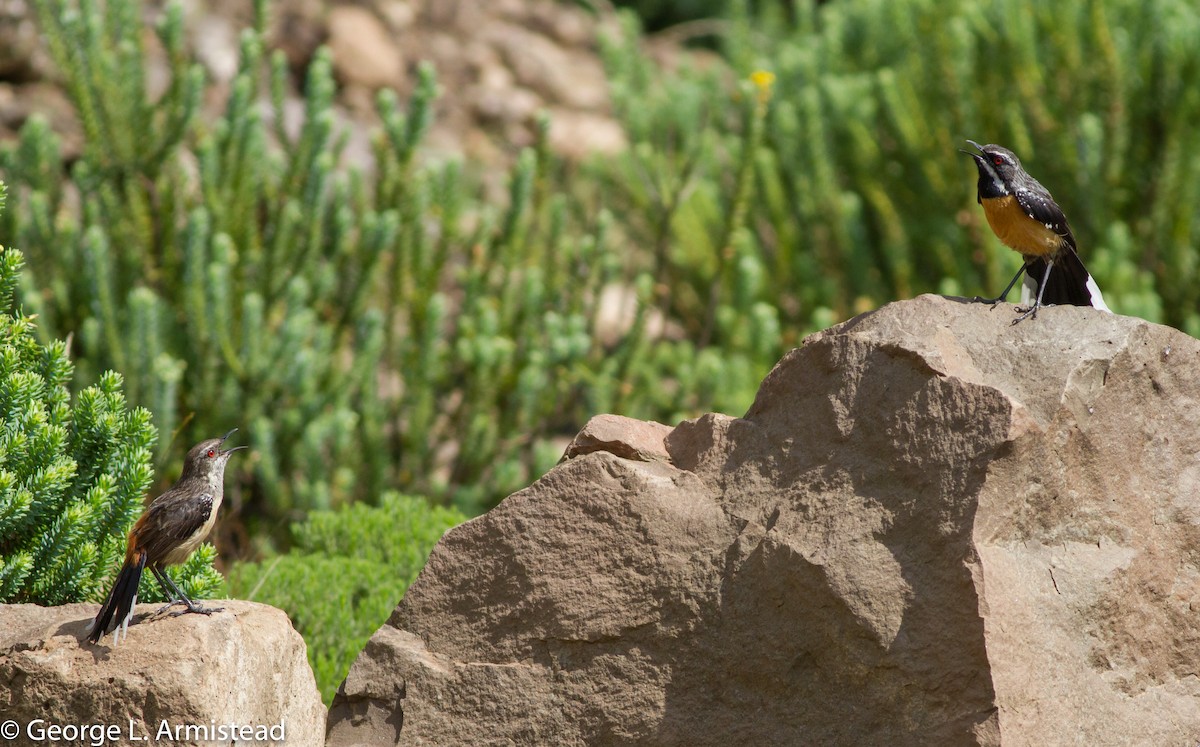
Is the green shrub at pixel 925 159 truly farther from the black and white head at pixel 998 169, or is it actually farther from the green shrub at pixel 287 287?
the black and white head at pixel 998 169

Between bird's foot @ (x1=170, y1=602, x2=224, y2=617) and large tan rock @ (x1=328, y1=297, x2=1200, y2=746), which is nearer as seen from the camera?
large tan rock @ (x1=328, y1=297, x2=1200, y2=746)

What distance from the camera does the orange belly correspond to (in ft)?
13.4

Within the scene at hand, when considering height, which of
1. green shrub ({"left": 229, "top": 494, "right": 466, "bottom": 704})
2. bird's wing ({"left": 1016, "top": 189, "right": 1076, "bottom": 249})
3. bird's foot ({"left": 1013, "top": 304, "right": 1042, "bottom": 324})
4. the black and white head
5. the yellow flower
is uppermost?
the black and white head

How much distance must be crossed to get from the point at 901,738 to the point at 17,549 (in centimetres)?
291

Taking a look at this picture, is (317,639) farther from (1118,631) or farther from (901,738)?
(1118,631)

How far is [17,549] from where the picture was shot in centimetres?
399

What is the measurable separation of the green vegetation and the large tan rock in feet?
3.20

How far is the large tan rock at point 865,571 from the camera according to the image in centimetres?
333

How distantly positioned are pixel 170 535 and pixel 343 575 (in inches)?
62.5

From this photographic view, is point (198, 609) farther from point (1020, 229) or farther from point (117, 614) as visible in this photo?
point (1020, 229)

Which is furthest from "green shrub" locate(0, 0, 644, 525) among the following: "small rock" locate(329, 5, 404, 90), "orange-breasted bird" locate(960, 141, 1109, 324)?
"small rock" locate(329, 5, 404, 90)

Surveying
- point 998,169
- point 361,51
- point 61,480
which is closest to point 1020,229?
point 998,169

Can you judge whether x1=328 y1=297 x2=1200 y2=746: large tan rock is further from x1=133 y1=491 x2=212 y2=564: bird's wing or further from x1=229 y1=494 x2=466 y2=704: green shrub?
x1=229 y1=494 x2=466 y2=704: green shrub

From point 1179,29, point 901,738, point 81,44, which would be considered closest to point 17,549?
point 901,738
